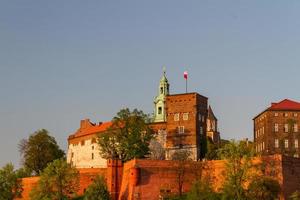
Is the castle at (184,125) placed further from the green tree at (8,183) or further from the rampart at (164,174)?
the green tree at (8,183)

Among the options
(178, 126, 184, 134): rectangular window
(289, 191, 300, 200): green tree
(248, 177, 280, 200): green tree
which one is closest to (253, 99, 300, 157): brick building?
(178, 126, 184, 134): rectangular window

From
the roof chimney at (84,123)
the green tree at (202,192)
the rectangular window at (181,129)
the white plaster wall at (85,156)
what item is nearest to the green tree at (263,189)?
the green tree at (202,192)

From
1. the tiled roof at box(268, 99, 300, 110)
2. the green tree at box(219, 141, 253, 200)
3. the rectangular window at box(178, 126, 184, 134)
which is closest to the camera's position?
the green tree at box(219, 141, 253, 200)

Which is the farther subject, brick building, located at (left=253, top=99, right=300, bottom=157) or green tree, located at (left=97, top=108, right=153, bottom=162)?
brick building, located at (left=253, top=99, right=300, bottom=157)

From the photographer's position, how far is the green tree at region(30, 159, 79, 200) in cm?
6550

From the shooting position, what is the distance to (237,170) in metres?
57.8

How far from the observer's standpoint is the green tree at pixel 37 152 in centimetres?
8838

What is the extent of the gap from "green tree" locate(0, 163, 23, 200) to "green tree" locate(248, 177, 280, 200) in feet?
98.2

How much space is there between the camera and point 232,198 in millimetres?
56125

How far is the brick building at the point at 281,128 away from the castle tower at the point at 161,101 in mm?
16028

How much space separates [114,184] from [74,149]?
1542 inches

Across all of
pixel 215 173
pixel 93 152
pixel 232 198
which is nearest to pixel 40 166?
pixel 93 152

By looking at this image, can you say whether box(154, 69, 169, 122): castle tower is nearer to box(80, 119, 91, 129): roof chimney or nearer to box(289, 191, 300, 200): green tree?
box(80, 119, 91, 129): roof chimney

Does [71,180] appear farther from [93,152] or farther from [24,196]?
[93,152]
